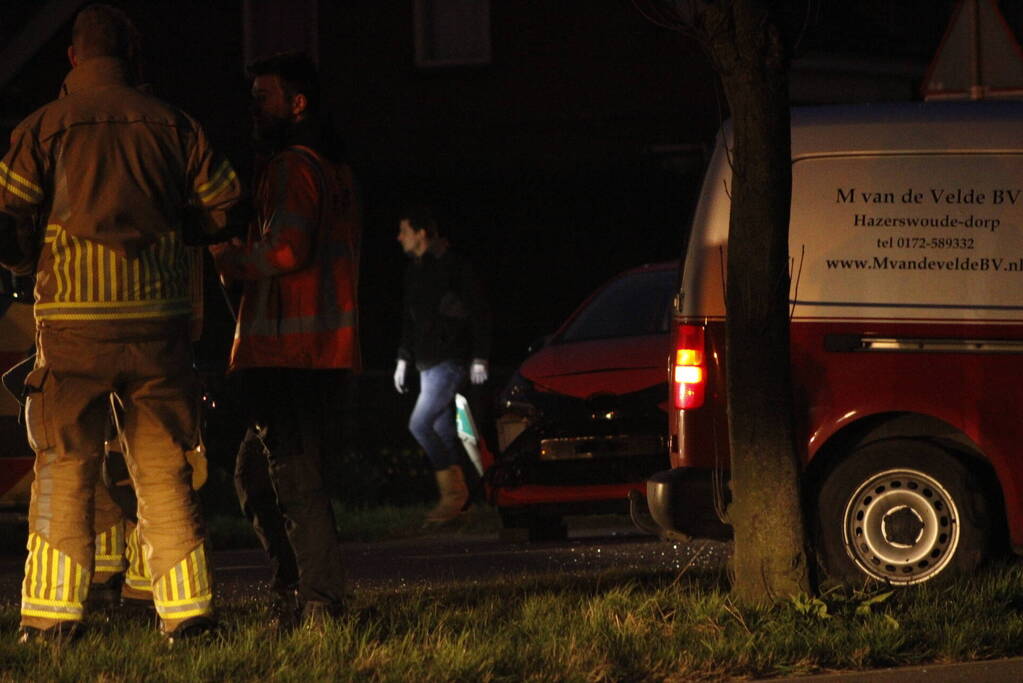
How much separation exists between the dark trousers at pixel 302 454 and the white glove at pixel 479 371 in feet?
20.3

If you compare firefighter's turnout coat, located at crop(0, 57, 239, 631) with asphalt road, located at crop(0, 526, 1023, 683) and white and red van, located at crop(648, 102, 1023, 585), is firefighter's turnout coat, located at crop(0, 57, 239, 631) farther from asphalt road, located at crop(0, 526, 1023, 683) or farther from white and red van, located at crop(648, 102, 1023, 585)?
white and red van, located at crop(648, 102, 1023, 585)

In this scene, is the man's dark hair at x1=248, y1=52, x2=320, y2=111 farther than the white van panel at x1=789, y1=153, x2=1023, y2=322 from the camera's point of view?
No

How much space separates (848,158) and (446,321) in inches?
213

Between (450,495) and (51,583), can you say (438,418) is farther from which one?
(51,583)

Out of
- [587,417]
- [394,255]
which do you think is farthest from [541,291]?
[587,417]

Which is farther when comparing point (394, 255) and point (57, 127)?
point (394, 255)

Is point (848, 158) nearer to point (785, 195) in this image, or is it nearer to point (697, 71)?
point (785, 195)

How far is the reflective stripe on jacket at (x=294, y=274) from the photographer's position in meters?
7.16

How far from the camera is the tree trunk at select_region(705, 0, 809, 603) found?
760cm

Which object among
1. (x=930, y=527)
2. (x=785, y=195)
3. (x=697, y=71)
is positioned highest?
(x=697, y=71)

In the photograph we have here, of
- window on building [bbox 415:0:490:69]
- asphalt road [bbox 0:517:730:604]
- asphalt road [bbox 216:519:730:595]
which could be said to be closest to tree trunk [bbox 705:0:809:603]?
asphalt road [bbox 0:517:730:604]

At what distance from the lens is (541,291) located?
2309cm

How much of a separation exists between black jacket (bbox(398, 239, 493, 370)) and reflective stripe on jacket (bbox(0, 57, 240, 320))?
6.71m

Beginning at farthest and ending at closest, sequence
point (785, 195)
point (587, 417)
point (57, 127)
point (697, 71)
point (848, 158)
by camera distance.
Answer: point (697, 71) < point (587, 417) < point (848, 158) < point (785, 195) < point (57, 127)
